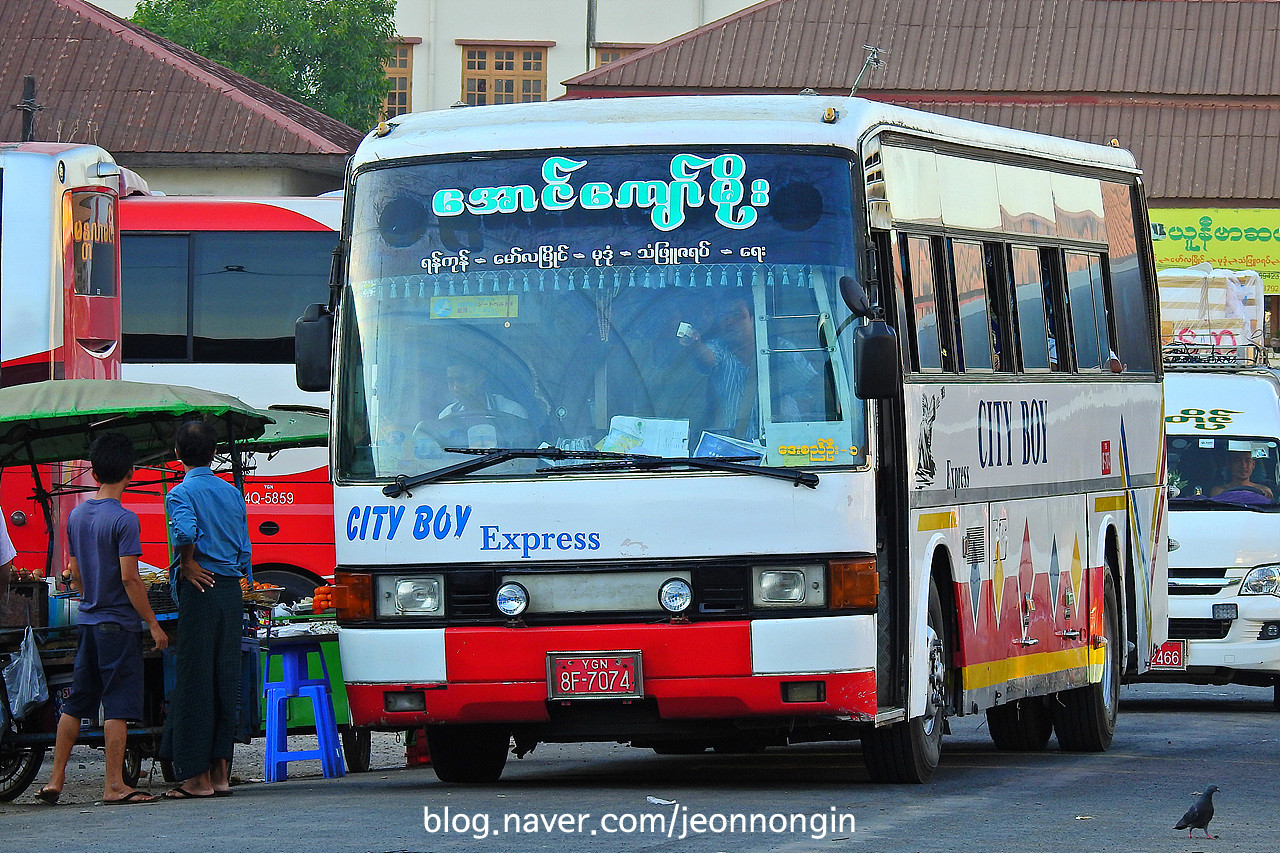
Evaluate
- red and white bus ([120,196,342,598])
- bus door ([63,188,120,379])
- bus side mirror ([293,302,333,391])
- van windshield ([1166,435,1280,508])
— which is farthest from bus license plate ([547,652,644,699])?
red and white bus ([120,196,342,598])

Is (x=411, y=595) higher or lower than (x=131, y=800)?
higher

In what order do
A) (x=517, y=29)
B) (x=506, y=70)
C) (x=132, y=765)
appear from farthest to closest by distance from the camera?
(x=506, y=70)
(x=517, y=29)
(x=132, y=765)

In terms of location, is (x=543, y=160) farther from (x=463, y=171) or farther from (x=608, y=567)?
(x=608, y=567)

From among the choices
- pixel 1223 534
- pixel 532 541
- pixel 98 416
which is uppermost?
pixel 98 416

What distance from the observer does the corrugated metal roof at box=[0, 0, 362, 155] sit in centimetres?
3528

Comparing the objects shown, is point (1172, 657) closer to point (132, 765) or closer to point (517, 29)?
point (132, 765)

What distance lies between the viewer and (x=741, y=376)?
10.5 metres

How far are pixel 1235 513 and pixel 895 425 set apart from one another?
28.7 feet

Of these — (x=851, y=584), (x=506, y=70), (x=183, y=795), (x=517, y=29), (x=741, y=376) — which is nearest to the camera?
(x=851, y=584)

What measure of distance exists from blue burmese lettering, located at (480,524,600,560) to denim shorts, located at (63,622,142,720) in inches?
75.8

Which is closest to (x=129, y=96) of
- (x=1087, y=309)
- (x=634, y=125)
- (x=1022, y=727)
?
(x=1087, y=309)

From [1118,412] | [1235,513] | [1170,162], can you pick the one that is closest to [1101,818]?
[1118,412]

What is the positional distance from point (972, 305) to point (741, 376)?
100 inches

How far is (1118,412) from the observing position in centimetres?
1509
